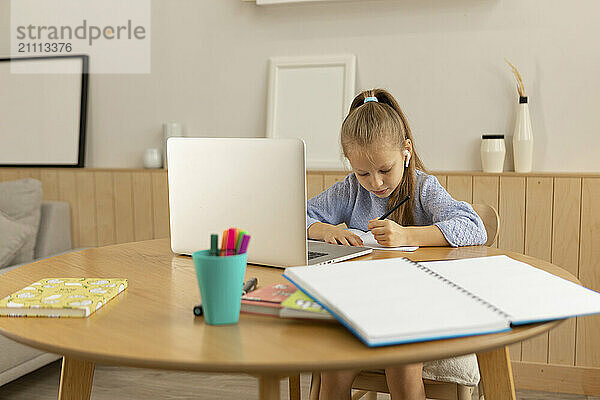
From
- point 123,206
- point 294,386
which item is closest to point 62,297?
point 294,386

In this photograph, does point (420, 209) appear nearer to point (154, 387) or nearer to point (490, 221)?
point (490, 221)

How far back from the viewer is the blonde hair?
1.63 m

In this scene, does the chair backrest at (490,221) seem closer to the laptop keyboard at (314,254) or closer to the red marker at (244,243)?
the laptop keyboard at (314,254)

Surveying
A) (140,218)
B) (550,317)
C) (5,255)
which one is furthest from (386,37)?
(550,317)

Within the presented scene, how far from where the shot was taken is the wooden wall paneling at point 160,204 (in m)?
2.76

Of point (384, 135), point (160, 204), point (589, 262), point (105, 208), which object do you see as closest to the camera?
point (384, 135)

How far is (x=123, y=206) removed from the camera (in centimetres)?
286

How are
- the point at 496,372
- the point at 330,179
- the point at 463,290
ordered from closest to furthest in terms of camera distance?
1. the point at 463,290
2. the point at 496,372
3. the point at 330,179

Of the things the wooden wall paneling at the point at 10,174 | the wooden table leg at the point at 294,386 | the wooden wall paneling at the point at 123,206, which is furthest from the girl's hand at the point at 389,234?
the wooden wall paneling at the point at 10,174

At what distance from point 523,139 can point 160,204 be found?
1518mm

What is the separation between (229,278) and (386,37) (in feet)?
6.27

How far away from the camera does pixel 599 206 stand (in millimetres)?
2234

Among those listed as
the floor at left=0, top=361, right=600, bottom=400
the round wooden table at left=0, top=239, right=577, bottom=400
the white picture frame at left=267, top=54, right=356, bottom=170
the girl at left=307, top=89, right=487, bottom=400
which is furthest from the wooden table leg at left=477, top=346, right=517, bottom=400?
the white picture frame at left=267, top=54, right=356, bottom=170

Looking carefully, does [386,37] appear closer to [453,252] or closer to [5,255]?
[453,252]
